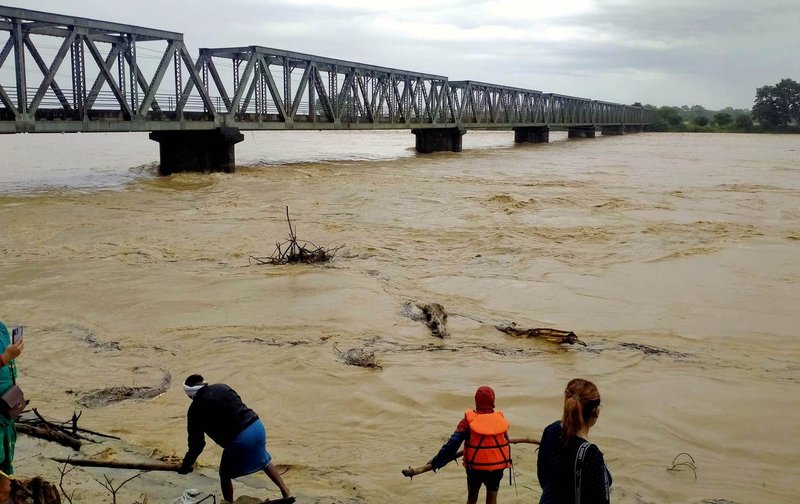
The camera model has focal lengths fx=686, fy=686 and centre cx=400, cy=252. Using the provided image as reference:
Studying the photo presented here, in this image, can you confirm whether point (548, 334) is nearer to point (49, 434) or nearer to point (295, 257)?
point (295, 257)

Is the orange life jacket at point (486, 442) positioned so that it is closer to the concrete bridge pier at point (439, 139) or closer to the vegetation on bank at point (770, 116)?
the concrete bridge pier at point (439, 139)

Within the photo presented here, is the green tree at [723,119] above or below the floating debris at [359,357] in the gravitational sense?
above

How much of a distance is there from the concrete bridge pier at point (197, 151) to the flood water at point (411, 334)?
9625 millimetres

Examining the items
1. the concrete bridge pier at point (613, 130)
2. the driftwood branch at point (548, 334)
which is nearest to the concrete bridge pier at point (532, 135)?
the concrete bridge pier at point (613, 130)

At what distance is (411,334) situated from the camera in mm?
8484

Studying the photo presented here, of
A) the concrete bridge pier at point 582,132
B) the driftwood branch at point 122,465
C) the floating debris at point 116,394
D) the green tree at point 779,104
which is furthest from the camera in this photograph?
the green tree at point 779,104

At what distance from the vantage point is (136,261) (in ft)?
41.0

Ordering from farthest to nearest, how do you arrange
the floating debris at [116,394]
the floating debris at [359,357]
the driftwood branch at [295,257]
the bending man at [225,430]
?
the driftwood branch at [295,257] < the floating debris at [359,357] < the floating debris at [116,394] < the bending man at [225,430]

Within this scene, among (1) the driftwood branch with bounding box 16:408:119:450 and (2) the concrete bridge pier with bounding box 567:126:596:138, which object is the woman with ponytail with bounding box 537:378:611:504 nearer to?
(1) the driftwood branch with bounding box 16:408:119:450

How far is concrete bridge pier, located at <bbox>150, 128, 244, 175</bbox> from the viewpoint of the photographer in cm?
2884

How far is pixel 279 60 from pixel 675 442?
98.1 feet

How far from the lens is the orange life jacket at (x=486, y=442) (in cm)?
406

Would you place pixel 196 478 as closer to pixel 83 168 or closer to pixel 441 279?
pixel 441 279

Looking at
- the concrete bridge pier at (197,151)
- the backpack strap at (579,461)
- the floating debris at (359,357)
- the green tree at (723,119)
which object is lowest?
the floating debris at (359,357)
